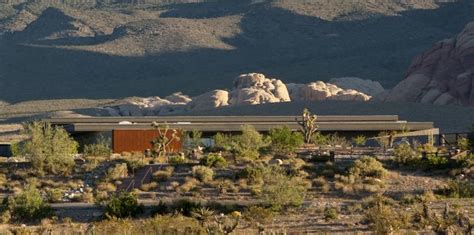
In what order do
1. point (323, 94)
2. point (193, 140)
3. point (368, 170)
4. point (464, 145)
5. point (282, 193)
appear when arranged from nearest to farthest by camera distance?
point (282, 193) < point (368, 170) < point (464, 145) < point (193, 140) < point (323, 94)

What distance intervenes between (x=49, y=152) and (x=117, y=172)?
4.39m

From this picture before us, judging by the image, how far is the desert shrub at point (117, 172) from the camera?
52.4 metres

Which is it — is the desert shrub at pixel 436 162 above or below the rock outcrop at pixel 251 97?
below

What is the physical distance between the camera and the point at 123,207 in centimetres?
4406

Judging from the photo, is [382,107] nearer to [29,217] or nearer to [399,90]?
[399,90]

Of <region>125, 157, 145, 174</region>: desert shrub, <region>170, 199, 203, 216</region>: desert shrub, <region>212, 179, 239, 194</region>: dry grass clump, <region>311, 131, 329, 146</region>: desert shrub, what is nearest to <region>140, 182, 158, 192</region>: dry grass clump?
<region>212, 179, 239, 194</region>: dry grass clump

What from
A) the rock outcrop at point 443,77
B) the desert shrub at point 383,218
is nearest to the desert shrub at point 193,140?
the desert shrub at point 383,218

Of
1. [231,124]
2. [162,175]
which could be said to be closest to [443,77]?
[231,124]

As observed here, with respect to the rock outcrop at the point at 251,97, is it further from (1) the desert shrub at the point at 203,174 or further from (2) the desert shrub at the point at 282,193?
(2) the desert shrub at the point at 282,193

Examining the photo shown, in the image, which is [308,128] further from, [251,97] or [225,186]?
[251,97]

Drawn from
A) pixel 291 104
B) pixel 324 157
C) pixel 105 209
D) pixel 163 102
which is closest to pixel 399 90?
pixel 291 104

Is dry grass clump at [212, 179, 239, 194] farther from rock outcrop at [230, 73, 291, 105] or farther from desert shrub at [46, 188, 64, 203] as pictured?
rock outcrop at [230, 73, 291, 105]

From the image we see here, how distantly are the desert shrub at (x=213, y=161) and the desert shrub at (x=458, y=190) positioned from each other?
10192mm

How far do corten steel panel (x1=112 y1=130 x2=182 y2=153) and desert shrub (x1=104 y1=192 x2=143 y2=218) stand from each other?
70.5 feet
